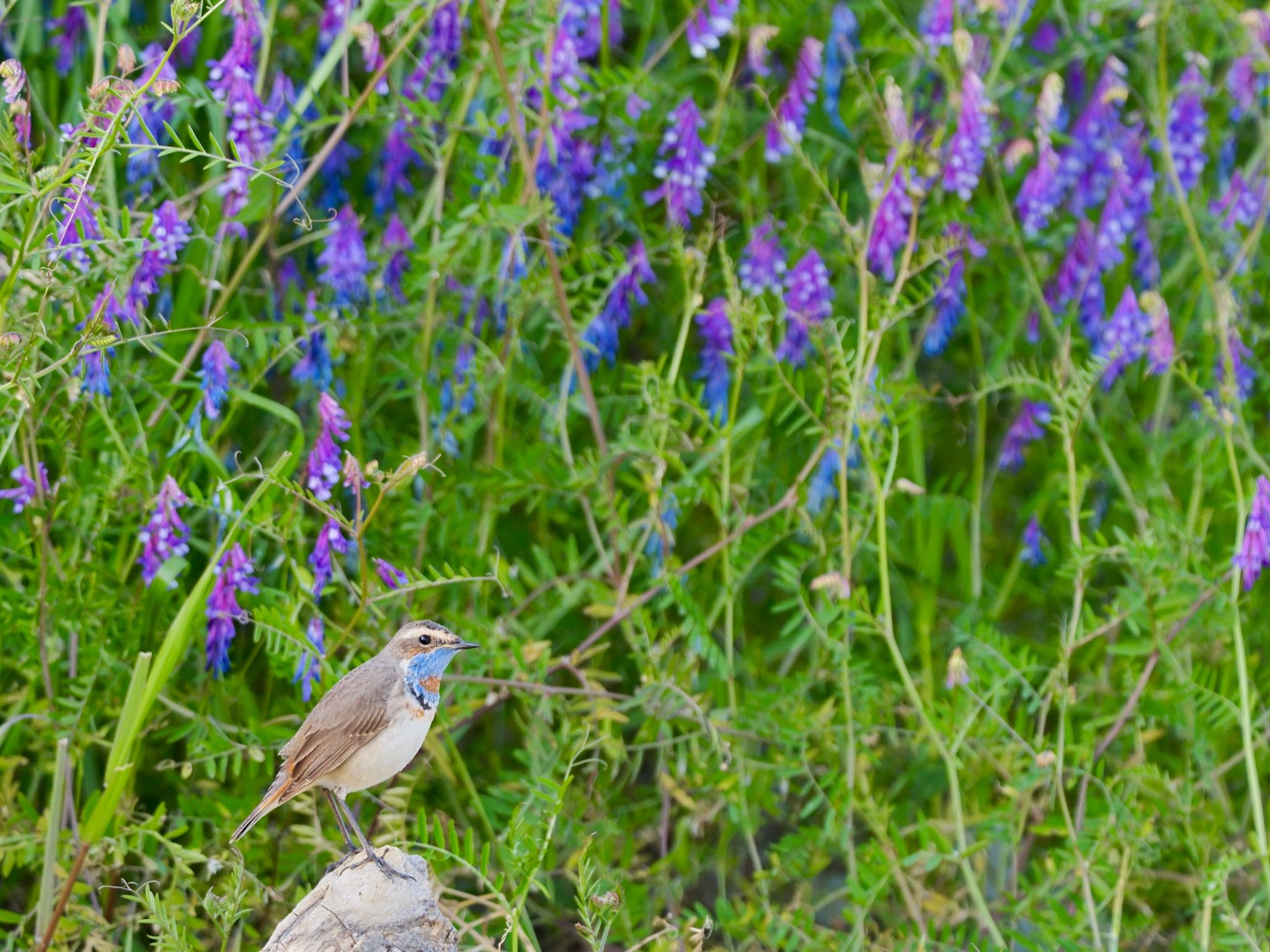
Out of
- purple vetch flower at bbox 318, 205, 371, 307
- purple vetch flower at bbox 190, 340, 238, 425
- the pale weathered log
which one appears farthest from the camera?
purple vetch flower at bbox 318, 205, 371, 307

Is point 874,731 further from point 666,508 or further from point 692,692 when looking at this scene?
point 666,508

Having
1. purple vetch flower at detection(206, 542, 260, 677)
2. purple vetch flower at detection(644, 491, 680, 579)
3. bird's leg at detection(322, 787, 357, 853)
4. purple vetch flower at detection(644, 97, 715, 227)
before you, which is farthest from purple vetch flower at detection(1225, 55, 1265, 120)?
bird's leg at detection(322, 787, 357, 853)

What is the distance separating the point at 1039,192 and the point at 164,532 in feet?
7.79

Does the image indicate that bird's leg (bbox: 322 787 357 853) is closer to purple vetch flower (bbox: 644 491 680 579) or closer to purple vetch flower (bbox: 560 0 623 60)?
purple vetch flower (bbox: 644 491 680 579)

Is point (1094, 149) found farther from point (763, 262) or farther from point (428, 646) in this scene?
point (428, 646)

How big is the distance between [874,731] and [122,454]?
5.83ft

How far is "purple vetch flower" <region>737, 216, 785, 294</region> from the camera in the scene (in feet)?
13.1

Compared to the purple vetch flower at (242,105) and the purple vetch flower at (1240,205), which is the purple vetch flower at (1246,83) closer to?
the purple vetch flower at (1240,205)

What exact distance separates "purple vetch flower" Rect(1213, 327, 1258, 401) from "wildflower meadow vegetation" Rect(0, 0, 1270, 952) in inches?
1.4

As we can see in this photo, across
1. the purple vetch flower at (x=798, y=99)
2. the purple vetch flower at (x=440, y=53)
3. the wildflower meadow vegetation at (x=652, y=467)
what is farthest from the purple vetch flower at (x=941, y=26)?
the purple vetch flower at (x=440, y=53)

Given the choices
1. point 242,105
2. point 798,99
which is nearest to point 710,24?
point 798,99

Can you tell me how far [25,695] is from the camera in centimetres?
333

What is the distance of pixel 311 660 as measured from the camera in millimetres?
3053

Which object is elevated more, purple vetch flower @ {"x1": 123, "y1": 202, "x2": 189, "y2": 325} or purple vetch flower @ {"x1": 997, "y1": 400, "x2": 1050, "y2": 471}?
purple vetch flower @ {"x1": 123, "y1": 202, "x2": 189, "y2": 325}
